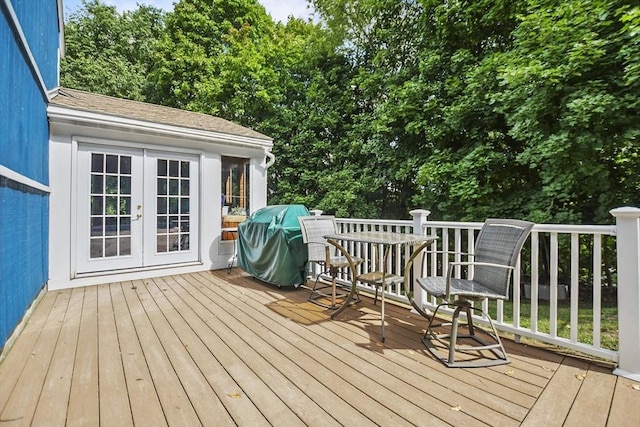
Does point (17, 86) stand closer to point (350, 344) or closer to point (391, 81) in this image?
point (350, 344)

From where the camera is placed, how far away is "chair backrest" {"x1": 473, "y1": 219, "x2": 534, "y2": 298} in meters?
2.27

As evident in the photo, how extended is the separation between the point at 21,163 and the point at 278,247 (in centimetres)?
286

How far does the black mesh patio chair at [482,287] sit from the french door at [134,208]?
4425 mm

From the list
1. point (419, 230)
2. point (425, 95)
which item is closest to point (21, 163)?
point (419, 230)

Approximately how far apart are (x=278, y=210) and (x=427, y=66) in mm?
4469

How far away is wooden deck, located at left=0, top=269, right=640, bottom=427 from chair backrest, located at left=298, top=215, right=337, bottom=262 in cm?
90

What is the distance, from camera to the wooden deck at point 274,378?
5.61ft

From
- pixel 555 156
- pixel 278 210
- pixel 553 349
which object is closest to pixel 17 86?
pixel 278 210

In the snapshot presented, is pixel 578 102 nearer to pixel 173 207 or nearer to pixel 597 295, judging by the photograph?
pixel 597 295

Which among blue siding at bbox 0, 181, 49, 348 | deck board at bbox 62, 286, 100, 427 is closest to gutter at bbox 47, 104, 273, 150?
blue siding at bbox 0, 181, 49, 348

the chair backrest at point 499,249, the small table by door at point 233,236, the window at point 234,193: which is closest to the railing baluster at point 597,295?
the chair backrest at point 499,249

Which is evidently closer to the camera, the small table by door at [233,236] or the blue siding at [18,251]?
the blue siding at [18,251]

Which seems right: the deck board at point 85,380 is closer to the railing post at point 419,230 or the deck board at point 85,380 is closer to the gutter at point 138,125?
the gutter at point 138,125

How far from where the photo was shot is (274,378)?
2104 millimetres
